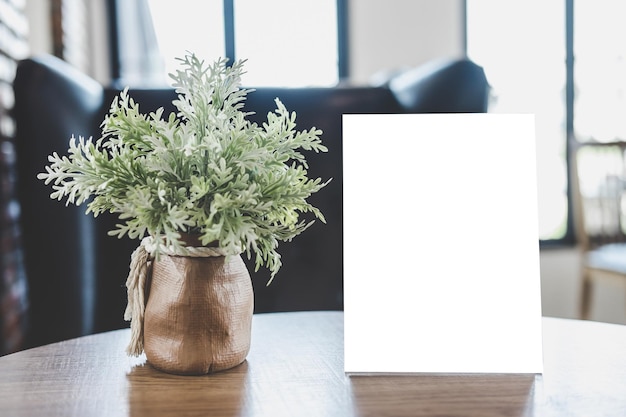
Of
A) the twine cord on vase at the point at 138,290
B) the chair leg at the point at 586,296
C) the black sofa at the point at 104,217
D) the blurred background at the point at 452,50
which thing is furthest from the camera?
the blurred background at the point at 452,50

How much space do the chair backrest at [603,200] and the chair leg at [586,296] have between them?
0.46 feet

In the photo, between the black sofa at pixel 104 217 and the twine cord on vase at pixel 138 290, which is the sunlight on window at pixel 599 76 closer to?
the black sofa at pixel 104 217

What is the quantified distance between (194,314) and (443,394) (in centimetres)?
26

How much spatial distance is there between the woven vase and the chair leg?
7.06 feet

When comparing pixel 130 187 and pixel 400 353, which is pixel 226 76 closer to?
pixel 130 187

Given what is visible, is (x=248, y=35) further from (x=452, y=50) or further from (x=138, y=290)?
(x=138, y=290)

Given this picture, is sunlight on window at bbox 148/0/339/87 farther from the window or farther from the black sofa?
the black sofa

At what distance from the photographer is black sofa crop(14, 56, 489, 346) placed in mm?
1289

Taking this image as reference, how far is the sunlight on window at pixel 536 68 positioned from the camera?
335 centimetres

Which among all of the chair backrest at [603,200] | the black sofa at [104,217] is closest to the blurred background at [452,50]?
the chair backrest at [603,200]

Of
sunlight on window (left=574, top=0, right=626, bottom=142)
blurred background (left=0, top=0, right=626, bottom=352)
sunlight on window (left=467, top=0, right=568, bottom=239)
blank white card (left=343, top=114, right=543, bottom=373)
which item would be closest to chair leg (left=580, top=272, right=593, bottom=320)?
blurred background (left=0, top=0, right=626, bottom=352)

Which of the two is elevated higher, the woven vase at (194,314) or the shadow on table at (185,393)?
the woven vase at (194,314)

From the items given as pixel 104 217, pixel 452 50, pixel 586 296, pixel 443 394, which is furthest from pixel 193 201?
pixel 452 50

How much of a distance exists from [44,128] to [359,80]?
2.40 m
